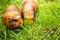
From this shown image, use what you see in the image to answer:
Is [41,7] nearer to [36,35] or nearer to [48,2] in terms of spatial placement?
[48,2]

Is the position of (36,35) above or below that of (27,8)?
below

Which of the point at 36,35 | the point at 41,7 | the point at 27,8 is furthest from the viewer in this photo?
the point at 41,7

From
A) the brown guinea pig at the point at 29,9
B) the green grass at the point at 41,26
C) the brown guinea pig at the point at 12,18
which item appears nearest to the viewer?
the green grass at the point at 41,26

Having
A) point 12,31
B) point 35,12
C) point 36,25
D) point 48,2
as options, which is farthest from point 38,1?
point 12,31

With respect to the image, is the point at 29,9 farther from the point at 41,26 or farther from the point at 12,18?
the point at 12,18

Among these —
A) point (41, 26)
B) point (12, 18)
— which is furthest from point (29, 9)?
point (12, 18)

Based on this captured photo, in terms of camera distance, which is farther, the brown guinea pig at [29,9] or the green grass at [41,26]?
the brown guinea pig at [29,9]
